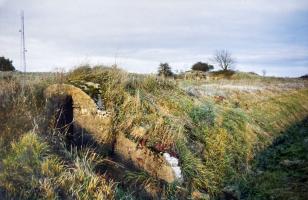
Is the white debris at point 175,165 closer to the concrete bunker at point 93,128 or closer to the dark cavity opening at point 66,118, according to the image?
the concrete bunker at point 93,128

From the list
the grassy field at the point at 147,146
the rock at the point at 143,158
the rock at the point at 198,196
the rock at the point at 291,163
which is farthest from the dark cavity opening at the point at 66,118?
the rock at the point at 291,163

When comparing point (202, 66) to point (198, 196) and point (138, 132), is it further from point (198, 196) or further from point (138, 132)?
point (198, 196)

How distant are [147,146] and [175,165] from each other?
0.69 meters

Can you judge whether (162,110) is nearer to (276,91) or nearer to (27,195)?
(27,195)

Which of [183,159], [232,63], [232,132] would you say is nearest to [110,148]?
[183,159]

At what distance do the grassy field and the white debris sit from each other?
127 millimetres

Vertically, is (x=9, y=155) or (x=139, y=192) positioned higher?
(x=9, y=155)

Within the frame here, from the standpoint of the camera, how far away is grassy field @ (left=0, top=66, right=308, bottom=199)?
6656 mm

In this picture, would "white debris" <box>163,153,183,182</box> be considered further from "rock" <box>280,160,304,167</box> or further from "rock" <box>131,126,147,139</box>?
"rock" <box>280,160,304,167</box>

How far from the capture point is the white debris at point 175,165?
7.87 m

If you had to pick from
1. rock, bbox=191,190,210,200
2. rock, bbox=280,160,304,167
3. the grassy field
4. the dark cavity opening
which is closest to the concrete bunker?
the dark cavity opening

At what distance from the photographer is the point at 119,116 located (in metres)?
8.57

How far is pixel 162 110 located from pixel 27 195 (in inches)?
154

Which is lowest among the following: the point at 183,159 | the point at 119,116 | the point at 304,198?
the point at 304,198
